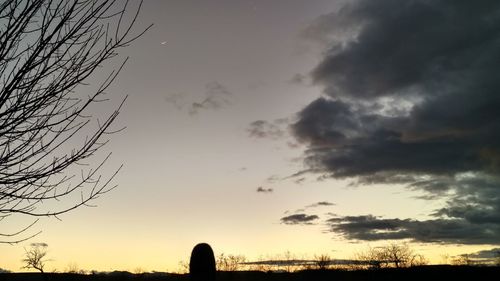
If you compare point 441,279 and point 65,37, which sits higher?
point 65,37

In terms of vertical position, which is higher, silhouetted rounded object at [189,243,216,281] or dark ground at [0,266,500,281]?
silhouetted rounded object at [189,243,216,281]

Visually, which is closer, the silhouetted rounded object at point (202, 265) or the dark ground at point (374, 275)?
the silhouetted rounded object at point (202, 265)

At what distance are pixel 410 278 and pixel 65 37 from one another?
1718 cm

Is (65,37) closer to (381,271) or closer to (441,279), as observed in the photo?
(441,279)

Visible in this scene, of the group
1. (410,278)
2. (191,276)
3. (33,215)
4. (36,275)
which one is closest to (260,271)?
(410,278)

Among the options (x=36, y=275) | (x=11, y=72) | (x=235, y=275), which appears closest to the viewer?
(x=11, y=72)

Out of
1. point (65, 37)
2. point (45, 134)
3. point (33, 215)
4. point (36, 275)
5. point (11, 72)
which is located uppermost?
point (65, 37)

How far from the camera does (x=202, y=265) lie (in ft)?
26.6

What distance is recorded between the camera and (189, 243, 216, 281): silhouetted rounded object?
26.3ft

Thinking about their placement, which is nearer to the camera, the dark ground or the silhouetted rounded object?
the silhouetted rounded object

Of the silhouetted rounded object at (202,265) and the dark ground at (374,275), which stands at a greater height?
the silhouetted rounded object at (202,265)

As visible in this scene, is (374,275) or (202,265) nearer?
(202,265)

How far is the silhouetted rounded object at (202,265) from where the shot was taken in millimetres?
8008

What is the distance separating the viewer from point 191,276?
8.04 metres
